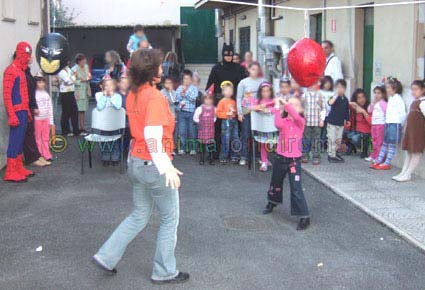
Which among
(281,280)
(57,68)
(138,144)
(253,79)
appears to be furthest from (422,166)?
(57,68)

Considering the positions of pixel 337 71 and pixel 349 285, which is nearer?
pixel 349 285

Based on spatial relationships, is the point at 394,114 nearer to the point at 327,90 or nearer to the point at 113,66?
the point at 327,90

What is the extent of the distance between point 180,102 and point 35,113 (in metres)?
2.50

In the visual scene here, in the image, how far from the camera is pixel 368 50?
1147 centimetres

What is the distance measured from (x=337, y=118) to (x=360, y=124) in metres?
0.57

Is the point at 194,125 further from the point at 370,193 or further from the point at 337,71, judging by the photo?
the point at 370,193

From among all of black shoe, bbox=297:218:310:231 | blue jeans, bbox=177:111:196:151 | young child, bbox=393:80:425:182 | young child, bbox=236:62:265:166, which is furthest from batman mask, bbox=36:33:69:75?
black shoe, bbox=297:218:310:231

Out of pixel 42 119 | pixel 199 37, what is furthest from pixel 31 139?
pixel 199 37

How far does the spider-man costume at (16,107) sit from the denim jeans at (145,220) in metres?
4.43

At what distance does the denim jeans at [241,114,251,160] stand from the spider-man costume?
3.33m

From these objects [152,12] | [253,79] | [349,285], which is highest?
[152,12]

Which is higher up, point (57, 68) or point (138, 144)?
point (57, 68)

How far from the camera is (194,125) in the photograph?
36.2ft

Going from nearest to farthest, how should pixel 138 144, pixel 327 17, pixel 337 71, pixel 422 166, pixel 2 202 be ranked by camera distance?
1. pixel 138 144
2. pixel 2 202
3. pixel 422 166
4. pixel 337 71
5. pixel 327 17
